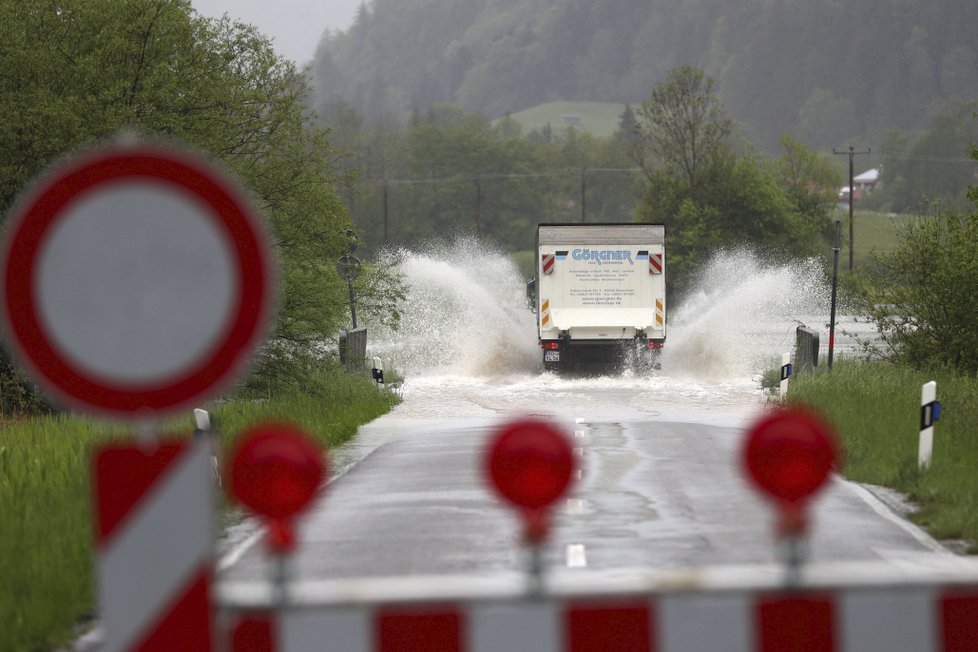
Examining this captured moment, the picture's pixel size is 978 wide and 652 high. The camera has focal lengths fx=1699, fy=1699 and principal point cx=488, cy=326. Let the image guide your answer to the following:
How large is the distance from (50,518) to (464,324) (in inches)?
1281

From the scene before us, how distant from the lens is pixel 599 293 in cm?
3925

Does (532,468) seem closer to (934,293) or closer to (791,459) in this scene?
(791,459)

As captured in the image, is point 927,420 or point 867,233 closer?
point 927,420

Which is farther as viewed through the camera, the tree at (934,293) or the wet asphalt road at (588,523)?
the tree at (934,293)

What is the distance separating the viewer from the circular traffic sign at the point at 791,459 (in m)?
4.01

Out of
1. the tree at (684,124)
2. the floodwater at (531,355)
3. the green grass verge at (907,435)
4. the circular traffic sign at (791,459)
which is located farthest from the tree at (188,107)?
the tree at (684,124)

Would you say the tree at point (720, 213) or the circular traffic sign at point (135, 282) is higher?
the tree at point (720, 213)

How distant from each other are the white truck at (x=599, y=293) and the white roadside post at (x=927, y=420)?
2288cm

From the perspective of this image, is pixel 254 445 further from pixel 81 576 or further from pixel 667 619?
pixel 81 576

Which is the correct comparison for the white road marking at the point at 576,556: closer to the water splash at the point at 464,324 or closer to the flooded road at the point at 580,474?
the flooded road at the point at 580,474

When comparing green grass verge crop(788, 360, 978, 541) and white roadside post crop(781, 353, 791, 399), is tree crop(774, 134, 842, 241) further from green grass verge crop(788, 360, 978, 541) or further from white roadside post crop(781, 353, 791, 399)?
white roadside post crop(781, 353, 791, 399)

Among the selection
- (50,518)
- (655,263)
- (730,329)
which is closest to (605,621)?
(50,518)

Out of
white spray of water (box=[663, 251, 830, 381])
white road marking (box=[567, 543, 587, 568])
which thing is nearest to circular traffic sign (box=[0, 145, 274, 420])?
white road marking (box=[567, 543, 587, 568])

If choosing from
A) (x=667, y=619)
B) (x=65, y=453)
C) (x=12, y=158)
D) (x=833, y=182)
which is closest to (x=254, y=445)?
(x=667, y=619)
